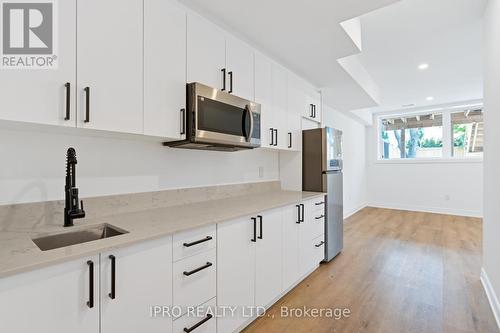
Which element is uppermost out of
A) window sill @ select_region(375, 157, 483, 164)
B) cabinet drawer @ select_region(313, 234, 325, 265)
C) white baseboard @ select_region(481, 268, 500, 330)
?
window sill @ select_region(375, 157, 483, 164)

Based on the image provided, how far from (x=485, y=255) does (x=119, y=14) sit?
3.78 meters

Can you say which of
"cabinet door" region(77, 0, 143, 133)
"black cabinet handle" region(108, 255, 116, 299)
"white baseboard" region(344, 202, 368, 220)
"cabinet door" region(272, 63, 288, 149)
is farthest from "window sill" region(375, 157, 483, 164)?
"black cabinet handle" region(108, 255, 116, 299)

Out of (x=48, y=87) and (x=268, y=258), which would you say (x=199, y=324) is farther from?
(x=48, y=87)

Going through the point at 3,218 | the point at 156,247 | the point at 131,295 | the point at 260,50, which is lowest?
the point at 131,295

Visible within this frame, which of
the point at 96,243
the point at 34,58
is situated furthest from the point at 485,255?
the point at 34,58

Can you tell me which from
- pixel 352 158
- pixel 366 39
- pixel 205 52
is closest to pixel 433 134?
pixel 352 158

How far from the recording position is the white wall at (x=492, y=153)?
194 cm

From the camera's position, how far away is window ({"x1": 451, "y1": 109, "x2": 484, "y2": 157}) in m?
5.70

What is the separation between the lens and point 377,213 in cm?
610

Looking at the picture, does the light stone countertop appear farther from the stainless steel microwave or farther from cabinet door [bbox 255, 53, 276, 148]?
cabinet door [bbox 255, 53, 276, 148]

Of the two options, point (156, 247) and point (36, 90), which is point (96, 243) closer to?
point (156, 247)

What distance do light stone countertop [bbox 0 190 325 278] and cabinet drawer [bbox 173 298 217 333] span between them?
20.1 inches

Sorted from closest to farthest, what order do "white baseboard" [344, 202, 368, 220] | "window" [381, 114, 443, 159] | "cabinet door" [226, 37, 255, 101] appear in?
"cabinet door" [226, 37, 255, 101] → "white baseboard" [344, 202, 368, 220] → "window" [381, 114, 443, 159]

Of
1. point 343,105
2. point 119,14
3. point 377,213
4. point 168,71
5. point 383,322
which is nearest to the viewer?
point 119,14
